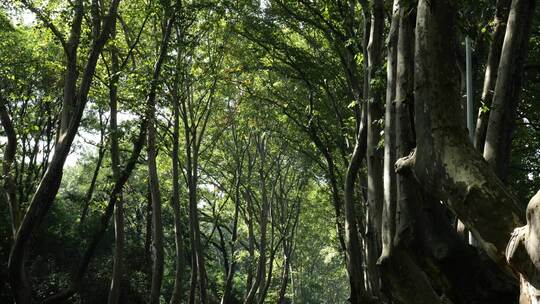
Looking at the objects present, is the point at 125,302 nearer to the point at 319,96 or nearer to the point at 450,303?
the point at 319,96

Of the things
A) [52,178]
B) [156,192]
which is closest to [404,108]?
[52,178]

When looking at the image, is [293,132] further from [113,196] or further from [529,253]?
[529,253]

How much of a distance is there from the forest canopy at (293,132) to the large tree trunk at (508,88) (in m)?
0.02

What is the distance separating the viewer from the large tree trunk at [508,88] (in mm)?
5668

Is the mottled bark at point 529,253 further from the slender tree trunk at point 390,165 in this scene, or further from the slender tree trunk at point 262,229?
the slender tree trunk at point 262,229

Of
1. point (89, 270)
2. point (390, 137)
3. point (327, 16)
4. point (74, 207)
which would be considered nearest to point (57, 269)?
point (89, 270)

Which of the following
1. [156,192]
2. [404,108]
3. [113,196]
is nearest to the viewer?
[404,108]

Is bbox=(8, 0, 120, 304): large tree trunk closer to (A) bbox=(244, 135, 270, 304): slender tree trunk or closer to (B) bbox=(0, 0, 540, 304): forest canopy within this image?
(B) bbox=(0, 0, 540, 304): forest canopy

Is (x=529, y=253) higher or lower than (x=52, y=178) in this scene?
lower

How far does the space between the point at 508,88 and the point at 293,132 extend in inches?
619

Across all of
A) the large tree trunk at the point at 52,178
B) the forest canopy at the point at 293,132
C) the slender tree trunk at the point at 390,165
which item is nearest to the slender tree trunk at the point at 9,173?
the forest canopy at the point at 293,132

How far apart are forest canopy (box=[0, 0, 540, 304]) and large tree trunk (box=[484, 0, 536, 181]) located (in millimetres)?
16

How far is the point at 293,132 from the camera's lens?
21344 mm

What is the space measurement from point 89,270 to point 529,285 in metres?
21.7
